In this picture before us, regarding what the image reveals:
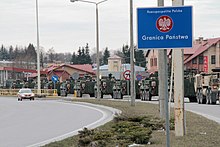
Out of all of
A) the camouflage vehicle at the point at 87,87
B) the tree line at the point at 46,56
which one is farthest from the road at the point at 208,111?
the tree line at the point at 46,56

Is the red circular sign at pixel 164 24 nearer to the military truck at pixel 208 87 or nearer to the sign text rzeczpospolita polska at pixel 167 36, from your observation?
the sign text rzeczpospolita polska at pixel 167 36

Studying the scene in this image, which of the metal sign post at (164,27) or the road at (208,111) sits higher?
the metal sign post at (164,27)

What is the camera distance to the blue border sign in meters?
9.25

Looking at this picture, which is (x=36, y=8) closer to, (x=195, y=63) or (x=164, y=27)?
(x=195, y=63)

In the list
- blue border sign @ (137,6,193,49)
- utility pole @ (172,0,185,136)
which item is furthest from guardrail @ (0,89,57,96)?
blue border sign @ (137,6,193,49)

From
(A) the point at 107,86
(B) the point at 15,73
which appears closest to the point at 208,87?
(A) the point at 107,86

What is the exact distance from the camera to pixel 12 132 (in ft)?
65.1

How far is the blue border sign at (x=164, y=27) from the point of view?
30.3 feet

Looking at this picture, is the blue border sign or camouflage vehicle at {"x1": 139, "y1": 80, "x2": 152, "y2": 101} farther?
camouflage vehicle at {"x1": 139, "y1": 80, "x2": 152, "y2": 101}

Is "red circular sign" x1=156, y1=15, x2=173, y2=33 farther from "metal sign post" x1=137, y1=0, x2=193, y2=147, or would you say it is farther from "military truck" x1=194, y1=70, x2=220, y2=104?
"military truck" x1=194, y1=70, x2=220, y2=104

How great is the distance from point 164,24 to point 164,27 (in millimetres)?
66

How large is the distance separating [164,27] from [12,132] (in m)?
11.8

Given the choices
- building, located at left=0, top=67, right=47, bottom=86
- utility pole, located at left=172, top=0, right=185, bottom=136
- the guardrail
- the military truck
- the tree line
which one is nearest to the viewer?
utility pole, located at left=172, top=0, right=185, bottom=136

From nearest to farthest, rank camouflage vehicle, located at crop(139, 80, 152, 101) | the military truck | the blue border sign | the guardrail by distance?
the blue border sign → the military truck → camouflage vehicle, located at crop(139, 80, 152, 101) → the guardrail
